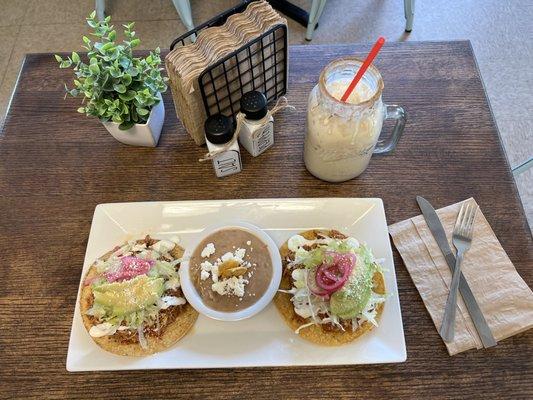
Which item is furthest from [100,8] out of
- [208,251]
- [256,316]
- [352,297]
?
[352,297]

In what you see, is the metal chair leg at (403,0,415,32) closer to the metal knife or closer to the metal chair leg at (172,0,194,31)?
the metal chair leg at (172,0,194,31)

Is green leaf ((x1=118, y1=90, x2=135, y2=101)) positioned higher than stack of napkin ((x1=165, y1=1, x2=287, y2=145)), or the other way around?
stack of napkin ((x1=165, y1=1, x2=287, y2=145))

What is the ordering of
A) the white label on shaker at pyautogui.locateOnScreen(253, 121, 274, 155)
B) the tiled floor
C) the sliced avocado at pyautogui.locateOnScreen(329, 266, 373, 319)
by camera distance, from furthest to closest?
the tiled floor → the white label on shaker at pyautogui.locateOnScreen(253, 121, 274, 155) → the sliced avocado at pyautogui.locateOnScreen(329, 266, 373, 319)

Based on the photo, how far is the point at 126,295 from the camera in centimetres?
102

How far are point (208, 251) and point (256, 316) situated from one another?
0.20 metres

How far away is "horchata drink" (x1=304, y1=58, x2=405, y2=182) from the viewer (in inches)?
41.3

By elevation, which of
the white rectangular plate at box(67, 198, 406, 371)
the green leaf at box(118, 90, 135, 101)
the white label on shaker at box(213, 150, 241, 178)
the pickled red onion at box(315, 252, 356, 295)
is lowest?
the white rectangular plate at box(67, 198, 406, 371)

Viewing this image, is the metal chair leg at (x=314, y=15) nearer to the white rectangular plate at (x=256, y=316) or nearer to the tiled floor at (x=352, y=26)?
the tiled floor at (x=352, y=26)

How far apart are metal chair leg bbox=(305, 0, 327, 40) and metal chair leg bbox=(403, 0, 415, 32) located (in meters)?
0.52

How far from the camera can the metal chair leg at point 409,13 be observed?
2.64 m

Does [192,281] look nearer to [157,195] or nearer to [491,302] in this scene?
[157,195]

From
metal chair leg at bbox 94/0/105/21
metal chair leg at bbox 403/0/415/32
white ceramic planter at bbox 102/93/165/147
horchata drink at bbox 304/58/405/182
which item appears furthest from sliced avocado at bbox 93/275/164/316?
metal chair leg at bbox 403/0/415/32

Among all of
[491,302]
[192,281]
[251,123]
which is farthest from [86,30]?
[491,302]

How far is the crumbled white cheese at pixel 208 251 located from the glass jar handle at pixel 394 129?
556mm
